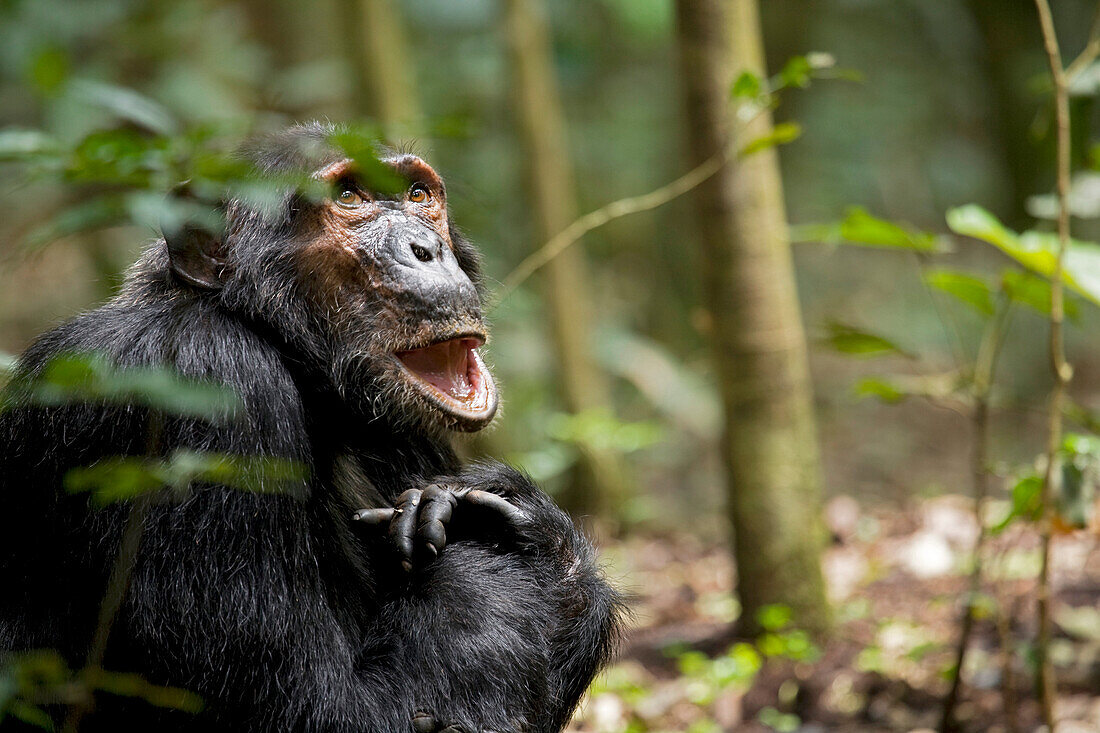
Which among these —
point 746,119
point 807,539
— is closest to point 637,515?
point 807,539

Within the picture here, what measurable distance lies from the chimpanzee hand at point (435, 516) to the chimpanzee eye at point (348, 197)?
3.07 feet

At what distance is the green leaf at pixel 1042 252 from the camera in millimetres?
3502

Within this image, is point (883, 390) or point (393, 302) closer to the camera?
point (393, 302)

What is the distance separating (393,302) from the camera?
3137 millimetres

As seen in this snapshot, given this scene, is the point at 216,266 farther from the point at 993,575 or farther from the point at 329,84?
the point at 329,84

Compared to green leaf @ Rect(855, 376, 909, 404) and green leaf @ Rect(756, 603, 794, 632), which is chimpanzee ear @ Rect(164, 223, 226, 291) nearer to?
green leaf @ Rect(855, 376, 909, 404)

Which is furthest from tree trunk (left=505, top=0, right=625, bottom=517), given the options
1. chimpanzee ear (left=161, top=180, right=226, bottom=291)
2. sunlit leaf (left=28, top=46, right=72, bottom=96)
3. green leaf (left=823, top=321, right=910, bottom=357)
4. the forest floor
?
sunlit leaf (left=28, top=46, right=72, bottom=96)

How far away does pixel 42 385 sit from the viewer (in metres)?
2.68

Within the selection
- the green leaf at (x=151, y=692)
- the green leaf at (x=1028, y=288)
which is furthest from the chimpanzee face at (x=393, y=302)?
the green leaf at (x=1028, y=288)

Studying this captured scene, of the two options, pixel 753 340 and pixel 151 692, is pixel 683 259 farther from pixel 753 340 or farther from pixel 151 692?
pixel 151 692

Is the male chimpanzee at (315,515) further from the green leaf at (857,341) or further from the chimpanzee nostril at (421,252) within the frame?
the green leaf at (857,341)

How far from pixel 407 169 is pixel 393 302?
0.59 m

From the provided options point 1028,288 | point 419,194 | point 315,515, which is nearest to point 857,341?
point 1028,288

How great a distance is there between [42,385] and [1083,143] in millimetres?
4182
